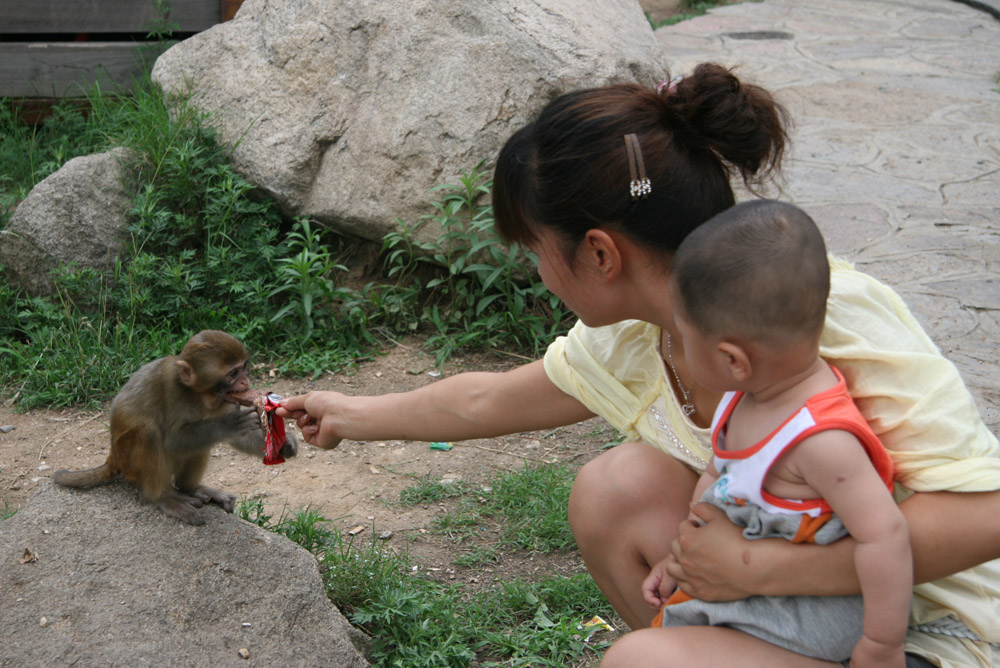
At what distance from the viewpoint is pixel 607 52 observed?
5184 millimetres

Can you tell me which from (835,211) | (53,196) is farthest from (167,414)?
Result: (835,211)

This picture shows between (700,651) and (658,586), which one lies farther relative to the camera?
(658,586)

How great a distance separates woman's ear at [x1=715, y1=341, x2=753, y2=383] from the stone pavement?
236 cm

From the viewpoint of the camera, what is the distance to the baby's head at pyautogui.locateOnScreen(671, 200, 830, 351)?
5.81 feet

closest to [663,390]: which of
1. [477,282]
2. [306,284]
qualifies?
[477,282]

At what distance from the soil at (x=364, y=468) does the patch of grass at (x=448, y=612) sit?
0.63ft

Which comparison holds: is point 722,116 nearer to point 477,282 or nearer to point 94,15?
point 477,282

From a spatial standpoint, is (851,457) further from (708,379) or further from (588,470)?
(588,470)

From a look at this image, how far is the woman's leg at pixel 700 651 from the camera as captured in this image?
1.93 m

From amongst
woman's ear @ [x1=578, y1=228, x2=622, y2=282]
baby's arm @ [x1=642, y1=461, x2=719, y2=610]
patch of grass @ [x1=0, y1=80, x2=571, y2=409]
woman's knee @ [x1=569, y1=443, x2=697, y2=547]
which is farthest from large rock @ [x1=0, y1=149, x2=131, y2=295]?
baby's arm @ [x1=642, y1=461, x2=719, y2=610]

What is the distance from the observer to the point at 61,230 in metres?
5.27

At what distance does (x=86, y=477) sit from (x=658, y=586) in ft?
6.08

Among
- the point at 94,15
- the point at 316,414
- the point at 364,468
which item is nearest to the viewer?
the point at 316,414

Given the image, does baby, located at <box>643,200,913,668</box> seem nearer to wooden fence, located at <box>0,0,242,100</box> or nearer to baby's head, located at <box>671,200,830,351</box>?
baby's head, located at <box>671,200,830,351</box>
